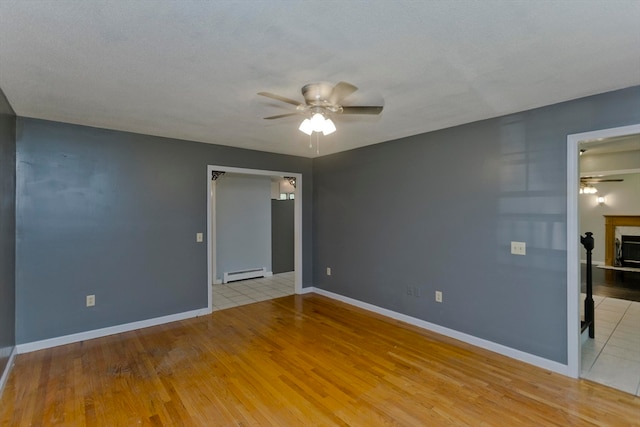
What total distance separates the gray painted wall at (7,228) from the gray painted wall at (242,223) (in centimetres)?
322

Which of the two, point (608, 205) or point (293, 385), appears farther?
point (608, 205)

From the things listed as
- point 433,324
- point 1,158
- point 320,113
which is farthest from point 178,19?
point 433,324

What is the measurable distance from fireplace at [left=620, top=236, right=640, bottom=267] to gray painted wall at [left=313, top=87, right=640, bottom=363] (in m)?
7.22

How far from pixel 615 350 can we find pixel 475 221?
1.87 m

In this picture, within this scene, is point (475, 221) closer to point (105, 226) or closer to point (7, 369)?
point (105, 226)

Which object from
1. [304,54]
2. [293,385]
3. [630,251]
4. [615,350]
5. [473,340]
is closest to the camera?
[304,54]

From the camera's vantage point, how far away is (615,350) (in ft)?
10.2

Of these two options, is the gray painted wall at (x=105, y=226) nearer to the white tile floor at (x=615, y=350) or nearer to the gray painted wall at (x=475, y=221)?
the gray painted wall at (x=475, y=221)

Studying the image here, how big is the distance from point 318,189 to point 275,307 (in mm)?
2090

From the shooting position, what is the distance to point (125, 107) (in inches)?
111

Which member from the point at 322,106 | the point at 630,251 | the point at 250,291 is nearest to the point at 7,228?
the point at 322,106

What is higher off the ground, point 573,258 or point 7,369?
point 573,258

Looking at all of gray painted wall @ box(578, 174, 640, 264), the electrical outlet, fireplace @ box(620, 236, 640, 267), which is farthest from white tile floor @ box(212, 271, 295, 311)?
fireplace @ box(620, 236, 640, 267)

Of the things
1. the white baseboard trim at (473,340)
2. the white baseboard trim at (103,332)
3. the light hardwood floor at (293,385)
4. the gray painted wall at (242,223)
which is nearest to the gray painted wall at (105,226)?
the white baseboard trim at (103,332)
